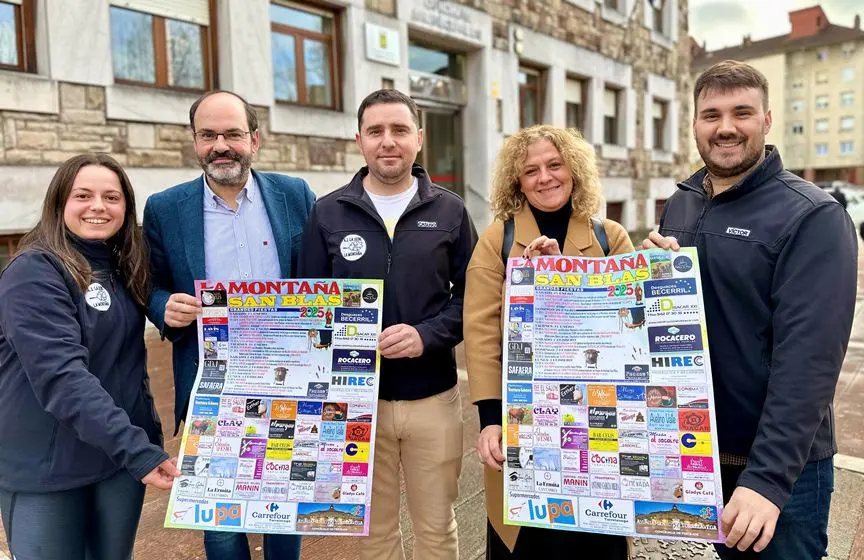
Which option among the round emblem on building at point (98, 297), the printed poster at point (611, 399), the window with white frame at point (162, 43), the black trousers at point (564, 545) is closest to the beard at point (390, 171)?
the printed poster at point (611, 399)

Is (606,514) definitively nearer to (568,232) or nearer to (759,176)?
(568,232)

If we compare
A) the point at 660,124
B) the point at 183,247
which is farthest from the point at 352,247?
the point at 660,124

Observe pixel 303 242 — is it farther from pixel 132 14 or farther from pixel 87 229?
pixel 132 14

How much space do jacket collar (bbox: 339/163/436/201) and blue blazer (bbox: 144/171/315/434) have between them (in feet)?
1.05

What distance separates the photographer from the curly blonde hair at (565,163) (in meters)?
2.10

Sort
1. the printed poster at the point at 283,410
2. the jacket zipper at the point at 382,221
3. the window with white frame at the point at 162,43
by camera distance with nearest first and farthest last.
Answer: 1. the printed poster at the point at 283,410
2. the jacket zipper at the point at 382,221
3. the window with white frame at the point at 162,43

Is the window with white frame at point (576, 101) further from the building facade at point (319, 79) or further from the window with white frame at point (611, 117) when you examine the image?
the window with white frame at point (611, 117)

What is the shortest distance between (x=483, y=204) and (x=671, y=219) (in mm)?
9561

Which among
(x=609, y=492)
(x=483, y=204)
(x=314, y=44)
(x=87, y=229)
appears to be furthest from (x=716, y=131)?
(x=483, y=204)

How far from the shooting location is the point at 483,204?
1146 centimetres

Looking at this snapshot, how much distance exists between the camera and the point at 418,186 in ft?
7.87

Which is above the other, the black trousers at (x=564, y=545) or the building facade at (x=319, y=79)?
the building facade at (x=319, y=79)

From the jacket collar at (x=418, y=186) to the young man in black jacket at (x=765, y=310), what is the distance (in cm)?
90

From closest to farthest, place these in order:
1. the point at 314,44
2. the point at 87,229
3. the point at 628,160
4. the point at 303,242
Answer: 1. the point at 87,229
2. the point at 303,242
3. the point at 314,44
4. the point at 628,160
